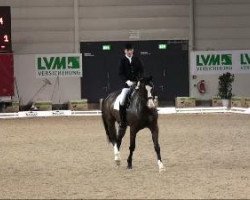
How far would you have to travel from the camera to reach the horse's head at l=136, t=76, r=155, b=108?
8859 mm

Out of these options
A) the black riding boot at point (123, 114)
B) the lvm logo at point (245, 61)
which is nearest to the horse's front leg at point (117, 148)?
the black riding boot at point (123, 114)

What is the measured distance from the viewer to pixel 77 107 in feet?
72.8

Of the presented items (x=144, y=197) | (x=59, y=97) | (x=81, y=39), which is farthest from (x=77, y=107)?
(x=144, y=197)

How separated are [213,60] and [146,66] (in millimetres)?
2375

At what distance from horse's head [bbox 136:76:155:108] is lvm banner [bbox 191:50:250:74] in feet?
47.5

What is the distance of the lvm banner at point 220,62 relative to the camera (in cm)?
2336

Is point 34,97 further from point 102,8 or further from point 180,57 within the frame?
point 180,57

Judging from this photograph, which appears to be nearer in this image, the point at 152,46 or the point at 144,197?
the point at 144,197

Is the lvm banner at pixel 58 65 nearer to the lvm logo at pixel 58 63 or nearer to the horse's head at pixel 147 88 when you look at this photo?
the lvm logo at pixel 58 63

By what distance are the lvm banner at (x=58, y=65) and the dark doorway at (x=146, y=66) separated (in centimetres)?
31

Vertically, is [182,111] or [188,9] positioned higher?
[188,9]

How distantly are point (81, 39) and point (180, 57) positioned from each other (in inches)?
139

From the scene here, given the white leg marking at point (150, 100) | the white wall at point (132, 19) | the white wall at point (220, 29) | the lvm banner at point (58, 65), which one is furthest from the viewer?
the white wall at point (220, 29)

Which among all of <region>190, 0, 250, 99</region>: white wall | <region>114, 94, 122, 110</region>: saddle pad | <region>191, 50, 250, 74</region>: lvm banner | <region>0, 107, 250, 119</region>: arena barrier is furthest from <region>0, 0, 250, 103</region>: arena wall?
<region>114, 94, 122, 110</region>: saddle pad
